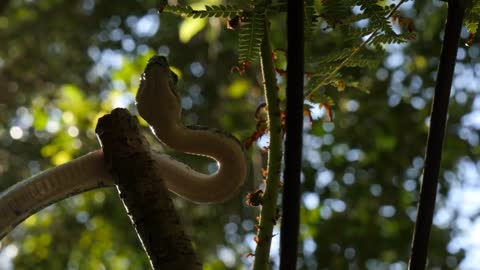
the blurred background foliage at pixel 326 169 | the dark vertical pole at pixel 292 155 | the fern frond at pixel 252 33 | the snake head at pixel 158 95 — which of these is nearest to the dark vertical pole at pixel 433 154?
the dark vertical pole at pixel 292 155

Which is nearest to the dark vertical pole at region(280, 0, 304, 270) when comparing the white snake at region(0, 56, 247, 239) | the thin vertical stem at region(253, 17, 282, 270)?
the thin vertical stem at region(253, 17, 282, 270)

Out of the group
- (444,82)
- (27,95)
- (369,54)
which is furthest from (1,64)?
(444,82)

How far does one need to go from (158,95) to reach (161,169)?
0.10 meters

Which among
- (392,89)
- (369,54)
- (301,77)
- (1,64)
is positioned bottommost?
(301,77)

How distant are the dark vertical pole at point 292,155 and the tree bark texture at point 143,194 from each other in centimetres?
14

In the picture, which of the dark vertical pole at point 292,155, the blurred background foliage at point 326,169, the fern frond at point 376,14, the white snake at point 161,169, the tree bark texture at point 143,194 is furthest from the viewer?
the blurred background foliage at point 326,169

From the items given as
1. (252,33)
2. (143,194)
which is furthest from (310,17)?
(143,194)

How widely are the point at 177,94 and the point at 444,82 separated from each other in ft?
1.23

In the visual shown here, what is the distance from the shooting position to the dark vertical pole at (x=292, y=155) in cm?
73

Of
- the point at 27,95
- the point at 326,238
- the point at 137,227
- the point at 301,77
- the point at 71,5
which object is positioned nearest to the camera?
the point at 301,77

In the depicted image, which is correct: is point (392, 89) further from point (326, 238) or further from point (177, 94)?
point (177, 94)

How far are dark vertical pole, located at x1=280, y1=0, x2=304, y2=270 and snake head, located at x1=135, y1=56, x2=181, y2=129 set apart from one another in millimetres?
309

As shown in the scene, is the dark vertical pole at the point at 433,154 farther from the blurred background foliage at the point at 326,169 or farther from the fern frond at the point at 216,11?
the blurred background foliage at the point at 326,169

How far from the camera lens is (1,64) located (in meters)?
5.90
